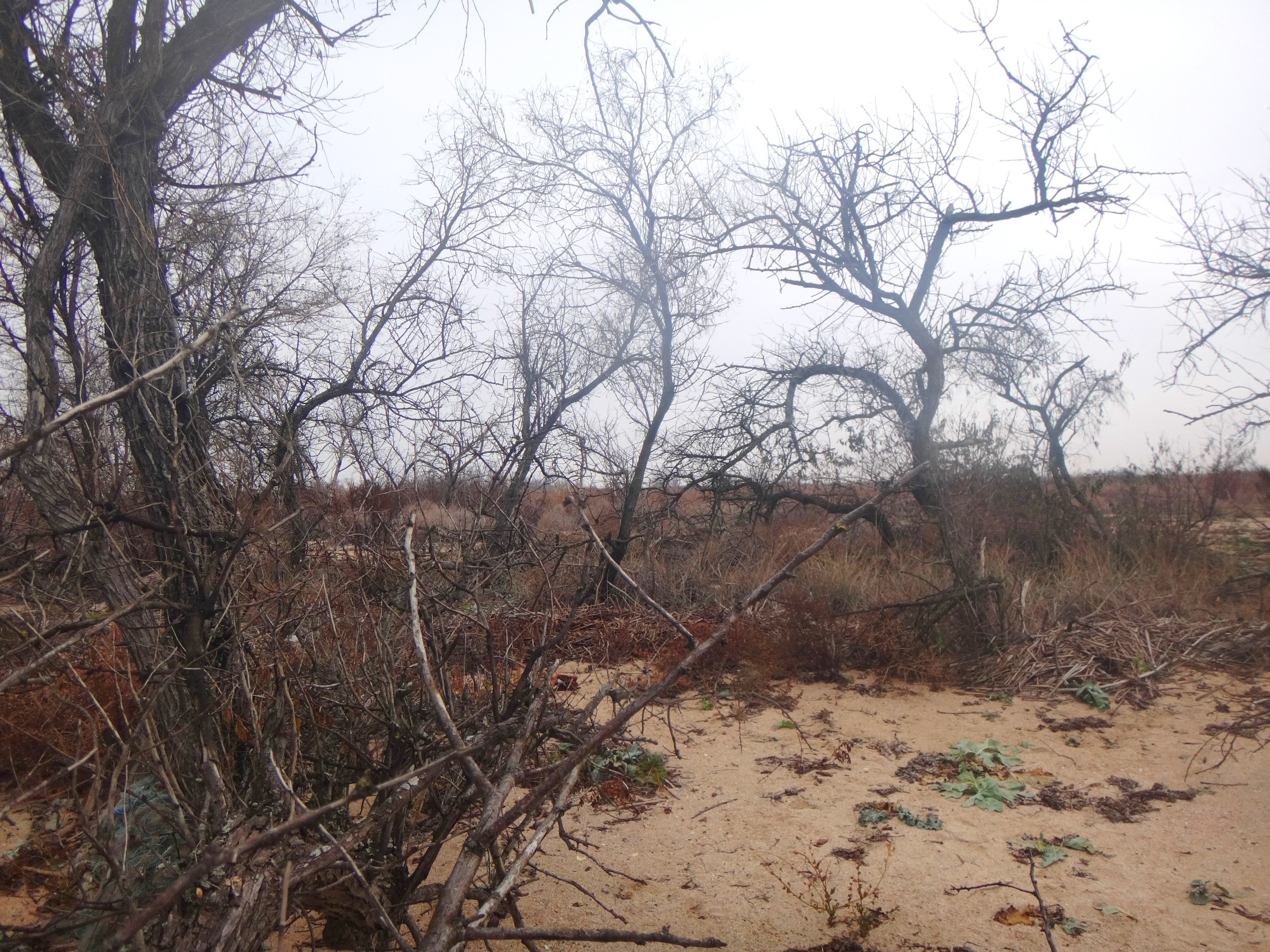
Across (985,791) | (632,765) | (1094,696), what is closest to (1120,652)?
(1094,696)

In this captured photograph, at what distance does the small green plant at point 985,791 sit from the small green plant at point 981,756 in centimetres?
17

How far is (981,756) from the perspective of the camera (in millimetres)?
4574

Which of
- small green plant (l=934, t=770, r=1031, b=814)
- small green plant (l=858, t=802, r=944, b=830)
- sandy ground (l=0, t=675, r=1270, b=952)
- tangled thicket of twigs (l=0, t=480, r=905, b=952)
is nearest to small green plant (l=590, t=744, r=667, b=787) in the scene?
sandy ground (l=0, t=675, r=1270, b=952)

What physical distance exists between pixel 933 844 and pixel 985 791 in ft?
2.38

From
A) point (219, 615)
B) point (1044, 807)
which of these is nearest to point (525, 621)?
point (219, 615)

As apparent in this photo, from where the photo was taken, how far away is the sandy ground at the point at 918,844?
281 centimetres

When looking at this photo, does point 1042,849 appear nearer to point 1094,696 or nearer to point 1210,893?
point 1210,893

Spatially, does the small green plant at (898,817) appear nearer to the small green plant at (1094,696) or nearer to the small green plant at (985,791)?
the small green plant at (985,791)

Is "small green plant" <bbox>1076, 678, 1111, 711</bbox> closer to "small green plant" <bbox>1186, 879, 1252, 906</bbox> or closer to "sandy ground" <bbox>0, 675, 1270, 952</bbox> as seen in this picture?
"sandy ground" <bbox>0, 675, 1270, 952</bbox>

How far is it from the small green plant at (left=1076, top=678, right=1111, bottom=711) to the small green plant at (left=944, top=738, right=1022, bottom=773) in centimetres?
104

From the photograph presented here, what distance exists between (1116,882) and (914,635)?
11.2 feet

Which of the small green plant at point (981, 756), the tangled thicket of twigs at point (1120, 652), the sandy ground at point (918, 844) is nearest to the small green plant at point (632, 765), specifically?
the sandy ground at point (918, 844)

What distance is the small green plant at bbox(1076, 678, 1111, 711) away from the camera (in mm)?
5355

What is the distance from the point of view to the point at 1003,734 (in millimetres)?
5008
